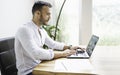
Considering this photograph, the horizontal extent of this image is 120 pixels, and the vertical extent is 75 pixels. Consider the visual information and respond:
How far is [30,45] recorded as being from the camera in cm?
178

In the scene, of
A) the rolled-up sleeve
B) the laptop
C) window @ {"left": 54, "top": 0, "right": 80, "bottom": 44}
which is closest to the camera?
the rolled-up sleeve

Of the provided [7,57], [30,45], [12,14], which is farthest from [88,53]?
[12,14]

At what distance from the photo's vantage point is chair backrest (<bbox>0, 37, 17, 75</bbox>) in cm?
181

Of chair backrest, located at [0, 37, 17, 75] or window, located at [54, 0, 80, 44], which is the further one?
window, located at [54, 0, 80, 44]

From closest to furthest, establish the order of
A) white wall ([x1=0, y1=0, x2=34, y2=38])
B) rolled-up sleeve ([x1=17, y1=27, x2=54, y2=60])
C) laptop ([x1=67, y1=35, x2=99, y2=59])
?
rolled-up sleeve ([x1=17, y1=27, x2=54, y2=60]) → laptop ([x1=67, y1=35, x2=99, y2=59]) → white wall ([x1=0, y1=0, x2=34, y2=38])

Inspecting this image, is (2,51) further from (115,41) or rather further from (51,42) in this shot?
(115,41)

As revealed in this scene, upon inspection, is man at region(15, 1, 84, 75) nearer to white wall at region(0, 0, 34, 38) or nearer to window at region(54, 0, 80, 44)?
white wall at region(0, 0, 34, 38)

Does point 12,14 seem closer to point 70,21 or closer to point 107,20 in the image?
point 70,21

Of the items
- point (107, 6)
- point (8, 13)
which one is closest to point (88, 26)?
point (107, 6)

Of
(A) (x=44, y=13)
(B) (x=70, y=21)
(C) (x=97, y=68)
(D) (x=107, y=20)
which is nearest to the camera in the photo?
(C) (x=97, y=68)

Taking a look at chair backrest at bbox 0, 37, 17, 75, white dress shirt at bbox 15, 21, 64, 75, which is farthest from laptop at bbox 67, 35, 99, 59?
Result: chair backrest at bbox 0, 37, 17, 75

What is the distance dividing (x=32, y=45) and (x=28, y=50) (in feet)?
0.20

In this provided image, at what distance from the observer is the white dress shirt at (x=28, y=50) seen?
1793mm

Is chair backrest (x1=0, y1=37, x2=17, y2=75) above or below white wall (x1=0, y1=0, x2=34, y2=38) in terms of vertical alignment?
below
